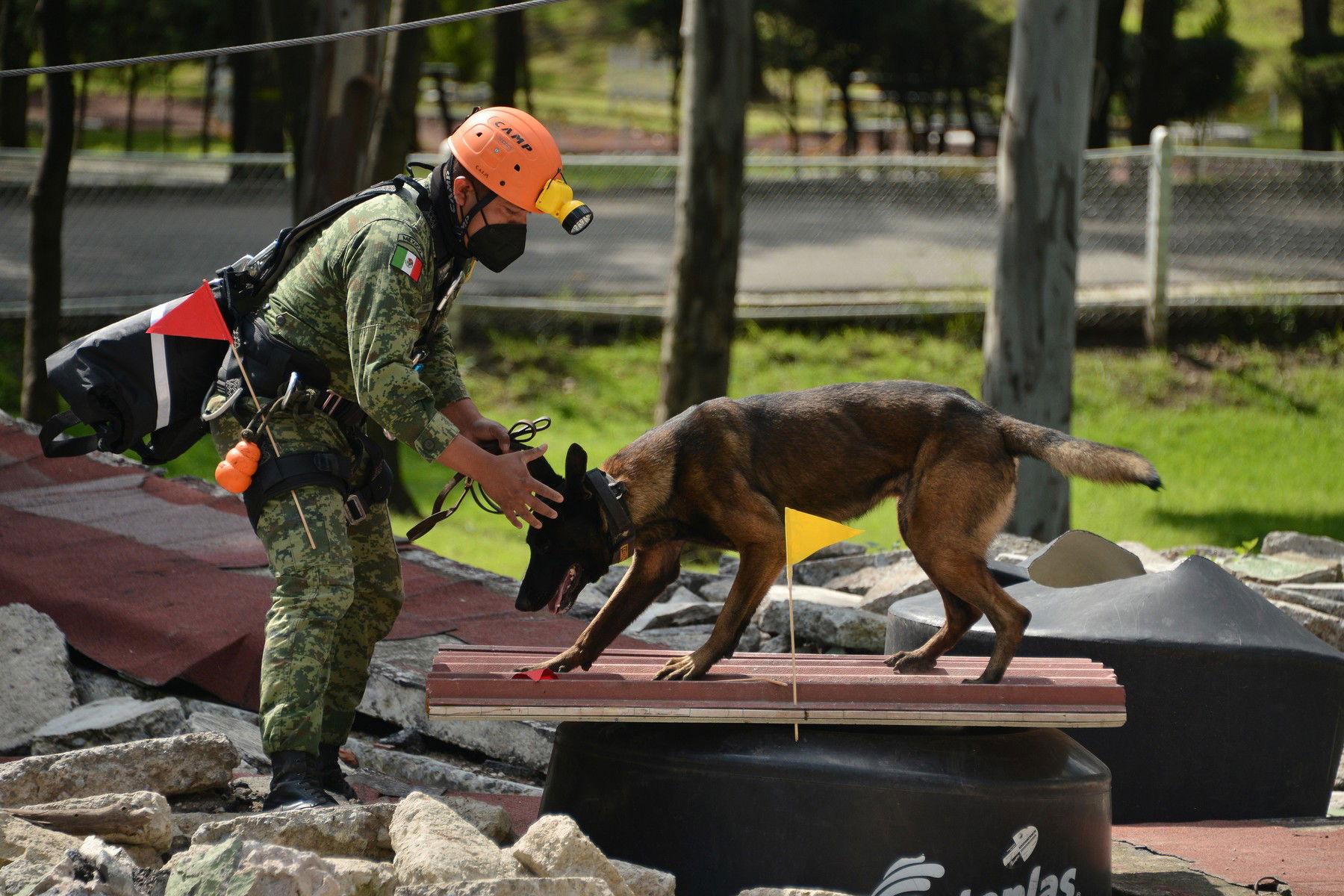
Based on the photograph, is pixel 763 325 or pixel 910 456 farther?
pixel 763 325

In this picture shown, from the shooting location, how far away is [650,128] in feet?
A: 119

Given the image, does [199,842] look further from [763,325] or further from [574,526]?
[763,325]

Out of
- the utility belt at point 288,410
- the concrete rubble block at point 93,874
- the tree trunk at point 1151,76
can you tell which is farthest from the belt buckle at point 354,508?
the tree trunk at point 1151,76

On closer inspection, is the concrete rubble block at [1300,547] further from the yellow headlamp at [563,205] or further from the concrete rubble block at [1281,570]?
the yellow headlamp at [563,205]

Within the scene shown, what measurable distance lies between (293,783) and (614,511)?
1183mm

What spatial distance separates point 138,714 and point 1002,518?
301 cm

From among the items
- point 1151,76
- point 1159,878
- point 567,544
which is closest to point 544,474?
point 567,544

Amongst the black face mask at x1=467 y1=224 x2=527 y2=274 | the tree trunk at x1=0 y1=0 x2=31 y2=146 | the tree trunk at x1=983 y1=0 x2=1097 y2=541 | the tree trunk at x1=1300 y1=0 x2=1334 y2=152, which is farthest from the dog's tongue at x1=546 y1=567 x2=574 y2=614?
the tree trunk at x1=1300 y1=0 x2=1334 y2=152

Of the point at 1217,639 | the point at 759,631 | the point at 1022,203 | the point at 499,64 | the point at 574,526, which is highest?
the point at 499,64

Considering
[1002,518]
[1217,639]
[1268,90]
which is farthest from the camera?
[1268,90]

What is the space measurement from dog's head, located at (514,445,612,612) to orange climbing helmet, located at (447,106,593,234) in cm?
73

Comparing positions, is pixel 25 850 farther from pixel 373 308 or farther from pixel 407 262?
pixel 407 262

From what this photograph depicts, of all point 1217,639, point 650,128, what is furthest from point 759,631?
point 650,128

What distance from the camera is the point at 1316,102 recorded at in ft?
64.8
